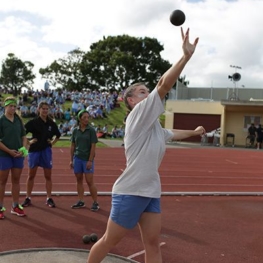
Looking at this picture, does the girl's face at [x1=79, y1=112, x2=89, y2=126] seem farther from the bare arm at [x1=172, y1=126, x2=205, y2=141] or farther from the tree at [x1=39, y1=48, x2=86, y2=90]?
the tree at [x1=39, y1=48, x2=86, y2=90]

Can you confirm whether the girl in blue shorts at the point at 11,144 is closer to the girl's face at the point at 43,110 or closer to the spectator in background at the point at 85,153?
the girl's face at the point at 43,110

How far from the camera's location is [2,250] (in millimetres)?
4777

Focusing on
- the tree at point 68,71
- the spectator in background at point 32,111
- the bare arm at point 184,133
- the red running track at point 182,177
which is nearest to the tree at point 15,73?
the tree at point 68,71

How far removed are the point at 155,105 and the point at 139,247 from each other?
8.47 ft

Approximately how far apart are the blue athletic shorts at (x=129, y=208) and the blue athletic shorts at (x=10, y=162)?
10.9 feet

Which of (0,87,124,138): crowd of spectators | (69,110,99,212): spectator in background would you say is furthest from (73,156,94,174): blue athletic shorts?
(0,87,124,138): crowd of spectators

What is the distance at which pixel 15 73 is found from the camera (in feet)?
229

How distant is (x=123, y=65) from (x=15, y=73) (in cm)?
2418

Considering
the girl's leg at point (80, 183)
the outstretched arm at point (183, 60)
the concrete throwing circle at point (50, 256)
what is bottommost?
the concrete throwing circle at point (50, 256)

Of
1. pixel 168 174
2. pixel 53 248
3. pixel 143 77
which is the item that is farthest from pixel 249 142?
pixel 143 77

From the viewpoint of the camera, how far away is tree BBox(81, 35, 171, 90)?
56750 mm

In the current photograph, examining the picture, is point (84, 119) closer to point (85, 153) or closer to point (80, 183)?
point (85, 153)

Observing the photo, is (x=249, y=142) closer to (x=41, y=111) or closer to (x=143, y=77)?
(x=41, y=111)

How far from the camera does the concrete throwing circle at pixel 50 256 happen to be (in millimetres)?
4391
